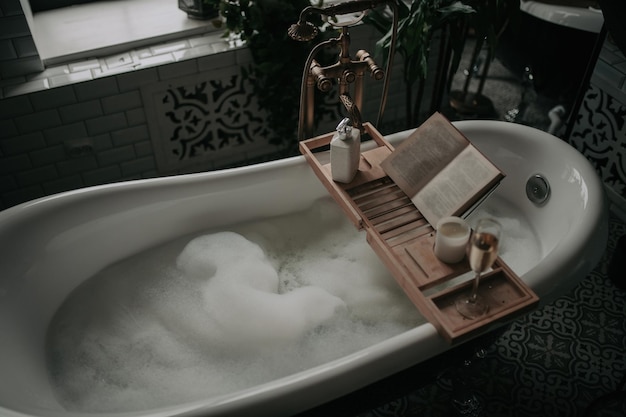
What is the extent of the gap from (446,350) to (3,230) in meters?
1.26

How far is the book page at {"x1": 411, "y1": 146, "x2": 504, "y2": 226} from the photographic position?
1476 mm

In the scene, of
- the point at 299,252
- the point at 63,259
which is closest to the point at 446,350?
the point at 299,252

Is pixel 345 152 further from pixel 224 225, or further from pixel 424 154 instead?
pixel 224 225

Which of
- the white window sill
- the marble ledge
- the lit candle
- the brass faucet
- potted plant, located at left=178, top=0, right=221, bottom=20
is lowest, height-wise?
the lit candle

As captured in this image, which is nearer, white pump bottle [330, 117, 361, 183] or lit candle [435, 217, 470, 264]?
lit candle [435, 217, 470, 264]

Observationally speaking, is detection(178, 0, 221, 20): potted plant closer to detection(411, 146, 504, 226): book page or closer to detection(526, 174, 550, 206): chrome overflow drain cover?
detection(411, 146, 504, 226): book page

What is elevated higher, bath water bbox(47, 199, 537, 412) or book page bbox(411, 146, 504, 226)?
book page bbox(411, 146, 504, 226)

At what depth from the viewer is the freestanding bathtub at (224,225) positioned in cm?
122

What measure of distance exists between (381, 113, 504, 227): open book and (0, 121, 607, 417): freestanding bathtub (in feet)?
0.87

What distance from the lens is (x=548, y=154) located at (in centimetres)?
190

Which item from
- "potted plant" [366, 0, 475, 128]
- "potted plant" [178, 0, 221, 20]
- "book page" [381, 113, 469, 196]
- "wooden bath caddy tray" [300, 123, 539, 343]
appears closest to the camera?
"wooden bath caddy tray" [300, 123, 539, 343]

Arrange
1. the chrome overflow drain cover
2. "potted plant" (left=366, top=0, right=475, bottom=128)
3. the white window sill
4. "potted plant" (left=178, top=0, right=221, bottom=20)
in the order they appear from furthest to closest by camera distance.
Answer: "potted plant" (left=178, top=0, right=221, bottom=20) < the white window sill < "potted plant" (left=366, top=0, right=475, bottom=128) < the chrome overflow drain cover

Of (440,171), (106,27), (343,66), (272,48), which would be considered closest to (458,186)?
(440,171)

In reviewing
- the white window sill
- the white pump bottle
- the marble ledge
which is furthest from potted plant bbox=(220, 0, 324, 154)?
the white pump bottle
